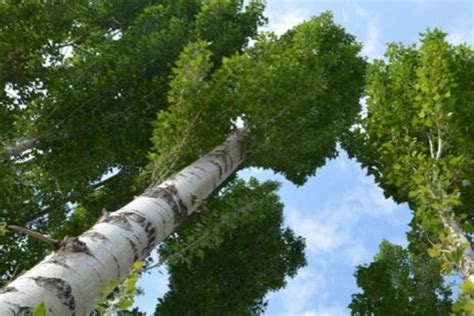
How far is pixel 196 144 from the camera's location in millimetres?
6195

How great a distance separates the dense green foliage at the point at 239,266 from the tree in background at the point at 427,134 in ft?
9.00

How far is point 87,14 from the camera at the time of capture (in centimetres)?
1202

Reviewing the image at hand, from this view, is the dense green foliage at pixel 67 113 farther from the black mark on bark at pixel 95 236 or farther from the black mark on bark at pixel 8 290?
the black mark on bark at pixel 8 290

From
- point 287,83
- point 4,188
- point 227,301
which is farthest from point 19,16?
point 227,301

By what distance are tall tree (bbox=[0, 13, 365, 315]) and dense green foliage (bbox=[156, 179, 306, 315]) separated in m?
1.70

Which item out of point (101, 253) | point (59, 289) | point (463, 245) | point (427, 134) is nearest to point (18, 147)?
point (101, 253)

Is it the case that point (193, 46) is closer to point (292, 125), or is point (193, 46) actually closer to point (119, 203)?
point (292, 125)

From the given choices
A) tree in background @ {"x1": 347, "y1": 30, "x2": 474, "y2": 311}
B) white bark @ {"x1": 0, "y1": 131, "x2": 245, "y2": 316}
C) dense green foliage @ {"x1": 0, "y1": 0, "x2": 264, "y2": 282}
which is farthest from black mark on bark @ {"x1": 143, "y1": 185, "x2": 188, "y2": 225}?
dense green foliage @ {"x1": 0, "y1": 0, "x2": 264, "y2": 282}

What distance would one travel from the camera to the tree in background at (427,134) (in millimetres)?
5484

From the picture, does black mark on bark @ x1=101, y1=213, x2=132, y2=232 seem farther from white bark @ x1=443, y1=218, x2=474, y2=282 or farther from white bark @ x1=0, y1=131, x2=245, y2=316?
white bark @ x1=443, y1=218, x2=474, y2=282

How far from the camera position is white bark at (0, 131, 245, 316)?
9.32 ft

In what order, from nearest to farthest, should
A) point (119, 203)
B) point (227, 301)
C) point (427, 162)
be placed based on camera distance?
point (427, 162) < point (119, 203) < point (227, 301)

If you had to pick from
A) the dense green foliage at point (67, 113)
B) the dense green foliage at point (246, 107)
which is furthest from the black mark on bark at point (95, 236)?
the dense green foliage at point (67, 113)

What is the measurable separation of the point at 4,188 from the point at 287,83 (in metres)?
4.08
